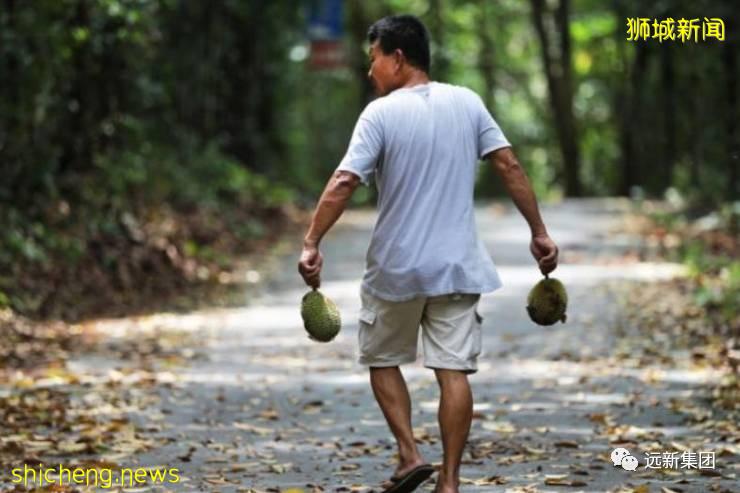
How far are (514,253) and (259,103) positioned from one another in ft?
38.0

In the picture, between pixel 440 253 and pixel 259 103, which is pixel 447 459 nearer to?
pixel 440 253

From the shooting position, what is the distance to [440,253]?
6859 millimetres

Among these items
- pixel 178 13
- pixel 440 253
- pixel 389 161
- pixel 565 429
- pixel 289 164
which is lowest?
pixel 565 429

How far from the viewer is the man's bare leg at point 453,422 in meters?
6.77

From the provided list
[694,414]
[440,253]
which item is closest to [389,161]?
[440,253]

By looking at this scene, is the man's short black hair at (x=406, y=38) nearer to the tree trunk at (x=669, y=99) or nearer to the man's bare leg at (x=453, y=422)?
the man's bare leg at (x=453, y=422)

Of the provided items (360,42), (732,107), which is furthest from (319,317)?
(360,42)

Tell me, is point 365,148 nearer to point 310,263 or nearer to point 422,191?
point 422,191

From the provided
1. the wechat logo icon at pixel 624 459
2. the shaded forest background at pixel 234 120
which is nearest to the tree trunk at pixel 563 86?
the shaded forest background at pixel 234 120

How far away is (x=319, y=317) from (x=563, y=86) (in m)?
32.8

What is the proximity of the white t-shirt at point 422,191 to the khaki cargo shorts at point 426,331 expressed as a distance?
4.8 inches

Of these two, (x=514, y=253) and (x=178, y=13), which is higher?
(x=178, y=13)

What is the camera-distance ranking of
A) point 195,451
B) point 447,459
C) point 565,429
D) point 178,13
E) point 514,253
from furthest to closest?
point 178,13 < point 514,253 < point 565,429 < point 195,451 < point 447,459

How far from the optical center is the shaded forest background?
1534cm
